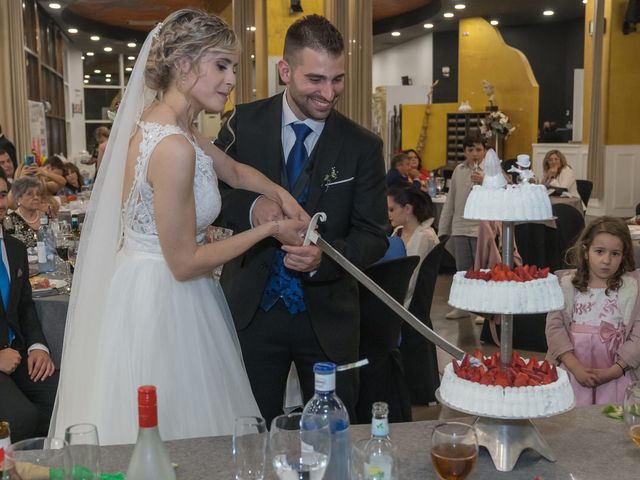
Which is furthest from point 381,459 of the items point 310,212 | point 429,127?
point 429,127

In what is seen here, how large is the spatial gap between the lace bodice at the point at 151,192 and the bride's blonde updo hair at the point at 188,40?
17 cm

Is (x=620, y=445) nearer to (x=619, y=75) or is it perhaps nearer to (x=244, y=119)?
(x=244, y=119)

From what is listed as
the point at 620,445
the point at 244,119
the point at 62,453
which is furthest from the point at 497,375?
the point at 244,119

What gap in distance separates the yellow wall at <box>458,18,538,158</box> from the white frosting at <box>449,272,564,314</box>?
15902 millimetres

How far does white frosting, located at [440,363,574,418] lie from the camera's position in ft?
5.16

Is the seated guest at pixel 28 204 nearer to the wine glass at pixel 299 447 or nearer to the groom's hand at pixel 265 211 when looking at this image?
the groom's hand at pixel 265 211

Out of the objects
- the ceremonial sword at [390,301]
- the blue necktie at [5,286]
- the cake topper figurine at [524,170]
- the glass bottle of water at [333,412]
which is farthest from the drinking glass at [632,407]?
the blue necktie at [5,286]

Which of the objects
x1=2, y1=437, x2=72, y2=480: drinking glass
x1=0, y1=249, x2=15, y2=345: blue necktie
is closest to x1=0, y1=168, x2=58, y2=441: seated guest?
x1=0, y1=249, x2=15, y2=345: blue necktie

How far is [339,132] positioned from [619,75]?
40.2 feet

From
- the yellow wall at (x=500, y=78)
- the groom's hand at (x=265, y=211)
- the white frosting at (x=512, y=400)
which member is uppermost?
the yellow wall at (x=500, y=78)

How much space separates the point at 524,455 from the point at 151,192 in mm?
1190

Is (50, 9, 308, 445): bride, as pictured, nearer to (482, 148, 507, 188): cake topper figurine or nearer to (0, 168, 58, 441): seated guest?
(482, 148, 507, 188): cake topper figurine

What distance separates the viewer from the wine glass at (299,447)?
1.36 metres

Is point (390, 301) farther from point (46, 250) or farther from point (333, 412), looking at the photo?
point (46, 250)
